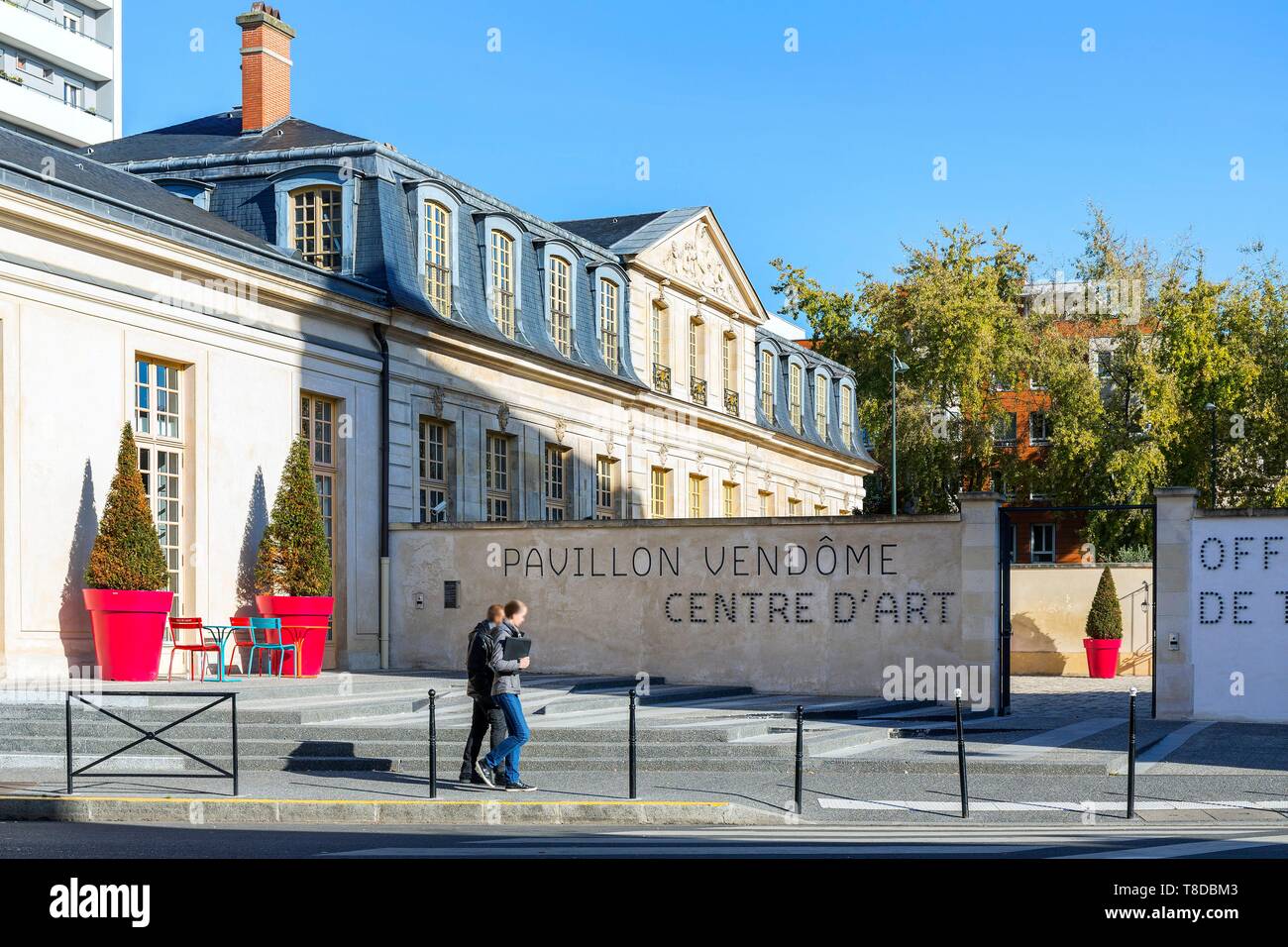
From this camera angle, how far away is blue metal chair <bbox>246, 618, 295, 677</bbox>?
22.3 m

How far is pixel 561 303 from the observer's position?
108 feet

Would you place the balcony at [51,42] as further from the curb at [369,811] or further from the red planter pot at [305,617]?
the curb at [369,811]

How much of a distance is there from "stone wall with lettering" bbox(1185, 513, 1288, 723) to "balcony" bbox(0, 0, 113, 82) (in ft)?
221

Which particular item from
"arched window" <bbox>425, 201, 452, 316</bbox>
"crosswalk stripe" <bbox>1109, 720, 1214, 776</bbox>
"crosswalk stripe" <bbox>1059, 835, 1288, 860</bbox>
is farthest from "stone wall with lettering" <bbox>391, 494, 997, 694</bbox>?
"crosswalk stripe" <bbox>1059, 835, 1288, 860</bbox>

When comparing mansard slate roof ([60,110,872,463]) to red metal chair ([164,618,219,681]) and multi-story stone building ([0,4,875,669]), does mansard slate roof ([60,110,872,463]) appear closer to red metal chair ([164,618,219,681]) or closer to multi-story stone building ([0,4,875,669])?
multi-story stone building ([0,4,875,669])

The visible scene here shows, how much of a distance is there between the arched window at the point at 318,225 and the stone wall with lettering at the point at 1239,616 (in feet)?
48.4

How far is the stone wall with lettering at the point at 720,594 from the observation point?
22.4m

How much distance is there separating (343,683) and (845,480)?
3222 cm

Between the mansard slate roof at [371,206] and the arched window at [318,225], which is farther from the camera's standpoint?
the arched window at [318,225]

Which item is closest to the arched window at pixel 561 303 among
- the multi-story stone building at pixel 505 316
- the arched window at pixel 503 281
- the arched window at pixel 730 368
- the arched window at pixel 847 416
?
the multi-story stone building at pixel 505 316

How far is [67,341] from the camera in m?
19.6

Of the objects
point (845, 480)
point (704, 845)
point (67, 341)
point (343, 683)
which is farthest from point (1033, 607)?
point (704, 845)

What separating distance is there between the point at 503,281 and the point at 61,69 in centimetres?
5682

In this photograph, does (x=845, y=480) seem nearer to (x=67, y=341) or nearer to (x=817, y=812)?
(x=67, y=341)
